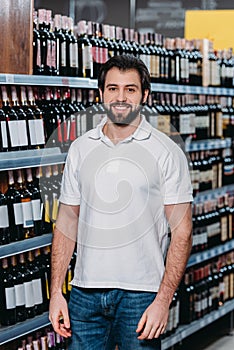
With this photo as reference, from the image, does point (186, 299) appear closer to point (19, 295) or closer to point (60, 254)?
point (19, 295)

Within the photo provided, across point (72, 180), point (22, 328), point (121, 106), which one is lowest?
point (22, 328)

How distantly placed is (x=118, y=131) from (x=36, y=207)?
133cm

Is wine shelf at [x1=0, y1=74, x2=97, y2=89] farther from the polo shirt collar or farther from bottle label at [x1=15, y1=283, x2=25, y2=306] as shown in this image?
bottle label at [x1=15, y1=283, x2=25, y2=306]

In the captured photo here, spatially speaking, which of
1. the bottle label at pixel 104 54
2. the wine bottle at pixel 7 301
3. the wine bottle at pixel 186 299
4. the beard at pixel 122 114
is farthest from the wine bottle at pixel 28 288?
the wine bottle at pixel 186 299

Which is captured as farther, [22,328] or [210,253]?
[210,253]

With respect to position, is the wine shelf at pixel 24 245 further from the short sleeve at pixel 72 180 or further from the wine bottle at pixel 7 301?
the short sleeve at pixel 72 180

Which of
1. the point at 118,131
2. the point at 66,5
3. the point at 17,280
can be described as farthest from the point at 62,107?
the point at 66,5

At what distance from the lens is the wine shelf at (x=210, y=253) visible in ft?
21.3

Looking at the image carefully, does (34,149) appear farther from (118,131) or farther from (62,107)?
(118,131)

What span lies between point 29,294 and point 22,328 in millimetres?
196

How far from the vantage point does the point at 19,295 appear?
460 cm

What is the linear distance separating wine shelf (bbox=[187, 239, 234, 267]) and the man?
3061 millimetres

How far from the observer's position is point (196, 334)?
23.6ft

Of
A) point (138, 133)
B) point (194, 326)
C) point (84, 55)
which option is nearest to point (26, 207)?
point (84, 55)
